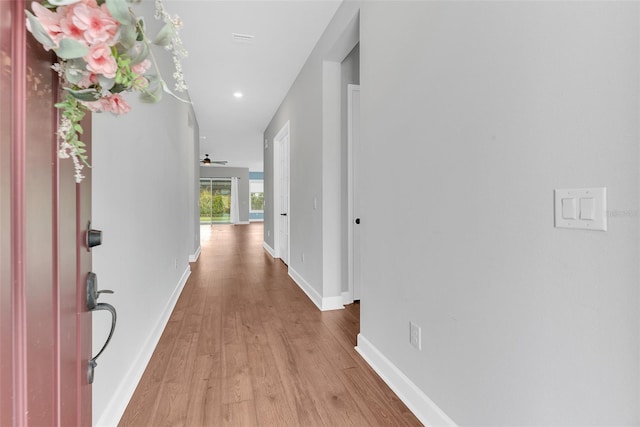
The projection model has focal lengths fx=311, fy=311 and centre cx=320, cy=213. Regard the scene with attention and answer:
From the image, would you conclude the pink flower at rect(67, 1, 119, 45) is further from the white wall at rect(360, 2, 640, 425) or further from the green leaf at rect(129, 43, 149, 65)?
the white wall at rect(360, 2, 640, 425)

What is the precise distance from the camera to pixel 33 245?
533 millimetres

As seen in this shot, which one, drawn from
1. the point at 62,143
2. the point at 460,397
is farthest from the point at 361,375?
the point at 62,143

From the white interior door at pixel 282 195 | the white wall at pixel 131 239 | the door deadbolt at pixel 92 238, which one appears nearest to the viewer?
the door deadbolt at pixel 92 238

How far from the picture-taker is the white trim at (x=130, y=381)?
1400 millimetres

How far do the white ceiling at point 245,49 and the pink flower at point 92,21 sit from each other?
2334mm

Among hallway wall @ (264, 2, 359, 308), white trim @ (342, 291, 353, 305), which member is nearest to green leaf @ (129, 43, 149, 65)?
hallway wall @ (264, 2, 359, 308)

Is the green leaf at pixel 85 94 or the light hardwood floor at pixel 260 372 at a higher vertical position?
the green leaf at pixel 85 94

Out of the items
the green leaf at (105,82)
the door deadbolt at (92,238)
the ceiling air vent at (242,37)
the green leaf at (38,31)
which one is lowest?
the door deadbolt at (92,238)

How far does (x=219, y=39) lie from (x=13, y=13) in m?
2.89

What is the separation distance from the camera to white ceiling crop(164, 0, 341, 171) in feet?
8.27

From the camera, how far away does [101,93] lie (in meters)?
0.60

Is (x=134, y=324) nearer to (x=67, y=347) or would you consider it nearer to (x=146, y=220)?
(x=146, y=220)

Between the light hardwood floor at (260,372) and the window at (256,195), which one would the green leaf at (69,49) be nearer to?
the light hardwood floor at (260,372)

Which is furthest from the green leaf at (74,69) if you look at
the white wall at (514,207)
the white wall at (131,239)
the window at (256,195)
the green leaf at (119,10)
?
the window at (256,195)
